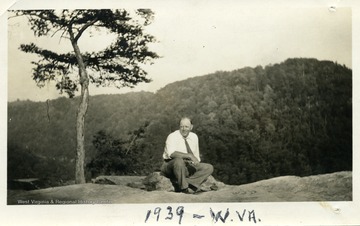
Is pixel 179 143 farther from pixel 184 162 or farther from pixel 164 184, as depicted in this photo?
pixel 164 184

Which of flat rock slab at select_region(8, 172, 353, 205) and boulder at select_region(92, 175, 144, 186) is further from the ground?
boulder at select_region(92, 175, 144, 186)

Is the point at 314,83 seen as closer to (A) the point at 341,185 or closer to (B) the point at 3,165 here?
(A) the point at 341,185

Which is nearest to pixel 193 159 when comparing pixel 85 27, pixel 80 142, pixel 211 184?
pixel 211 184

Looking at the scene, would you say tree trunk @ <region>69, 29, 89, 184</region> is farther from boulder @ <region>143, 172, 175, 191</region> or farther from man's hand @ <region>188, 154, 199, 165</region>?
man's hand @ <region>188, 154, 199, 165</region>

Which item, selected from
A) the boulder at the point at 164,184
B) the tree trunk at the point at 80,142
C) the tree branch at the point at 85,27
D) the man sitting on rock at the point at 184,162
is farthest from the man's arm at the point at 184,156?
the tree branch at the point at 85,27

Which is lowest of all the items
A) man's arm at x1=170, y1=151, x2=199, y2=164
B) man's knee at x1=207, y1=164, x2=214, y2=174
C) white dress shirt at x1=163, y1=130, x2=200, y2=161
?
man's knee at x1=207, y1=164, x2=214, y2=174

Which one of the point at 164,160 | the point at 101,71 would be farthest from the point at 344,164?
the point at 101,71

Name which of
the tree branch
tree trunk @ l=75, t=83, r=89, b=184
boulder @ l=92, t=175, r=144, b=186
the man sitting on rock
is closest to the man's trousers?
the man sitting on rock
